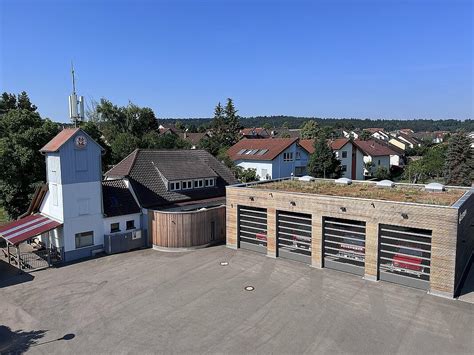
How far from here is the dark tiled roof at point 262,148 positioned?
51969mm

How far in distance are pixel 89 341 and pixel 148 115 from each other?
54.8 metres

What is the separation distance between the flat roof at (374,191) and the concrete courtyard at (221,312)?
4.98 m

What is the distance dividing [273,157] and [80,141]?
98.6ft

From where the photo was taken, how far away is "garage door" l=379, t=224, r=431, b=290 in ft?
62.7

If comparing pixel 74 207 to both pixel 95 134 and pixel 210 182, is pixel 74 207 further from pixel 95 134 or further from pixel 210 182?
pixel 95 134

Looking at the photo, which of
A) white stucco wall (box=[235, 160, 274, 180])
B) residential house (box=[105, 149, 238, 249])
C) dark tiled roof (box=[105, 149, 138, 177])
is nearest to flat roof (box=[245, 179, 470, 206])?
residential house (box=[105, 149, 238, 249])

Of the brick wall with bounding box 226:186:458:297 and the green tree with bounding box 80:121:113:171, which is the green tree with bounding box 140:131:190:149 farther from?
the brick wall with bounding box 226:186:458:297

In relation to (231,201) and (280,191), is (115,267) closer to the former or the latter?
(231,201)

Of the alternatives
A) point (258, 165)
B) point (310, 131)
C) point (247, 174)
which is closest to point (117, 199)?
point (247, 174)

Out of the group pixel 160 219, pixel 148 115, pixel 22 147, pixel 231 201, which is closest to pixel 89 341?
pixel 160 219

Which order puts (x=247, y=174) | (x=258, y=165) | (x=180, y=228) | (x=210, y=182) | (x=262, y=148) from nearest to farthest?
1. (x=180, y=228)
2. (x=210, y=182)
3. (x=247, y=174)
4. (x=258, y=165)
5. (x=262, y=148)

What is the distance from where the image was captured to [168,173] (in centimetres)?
3072

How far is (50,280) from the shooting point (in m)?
21.1

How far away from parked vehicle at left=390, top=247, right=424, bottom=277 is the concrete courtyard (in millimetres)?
1021
